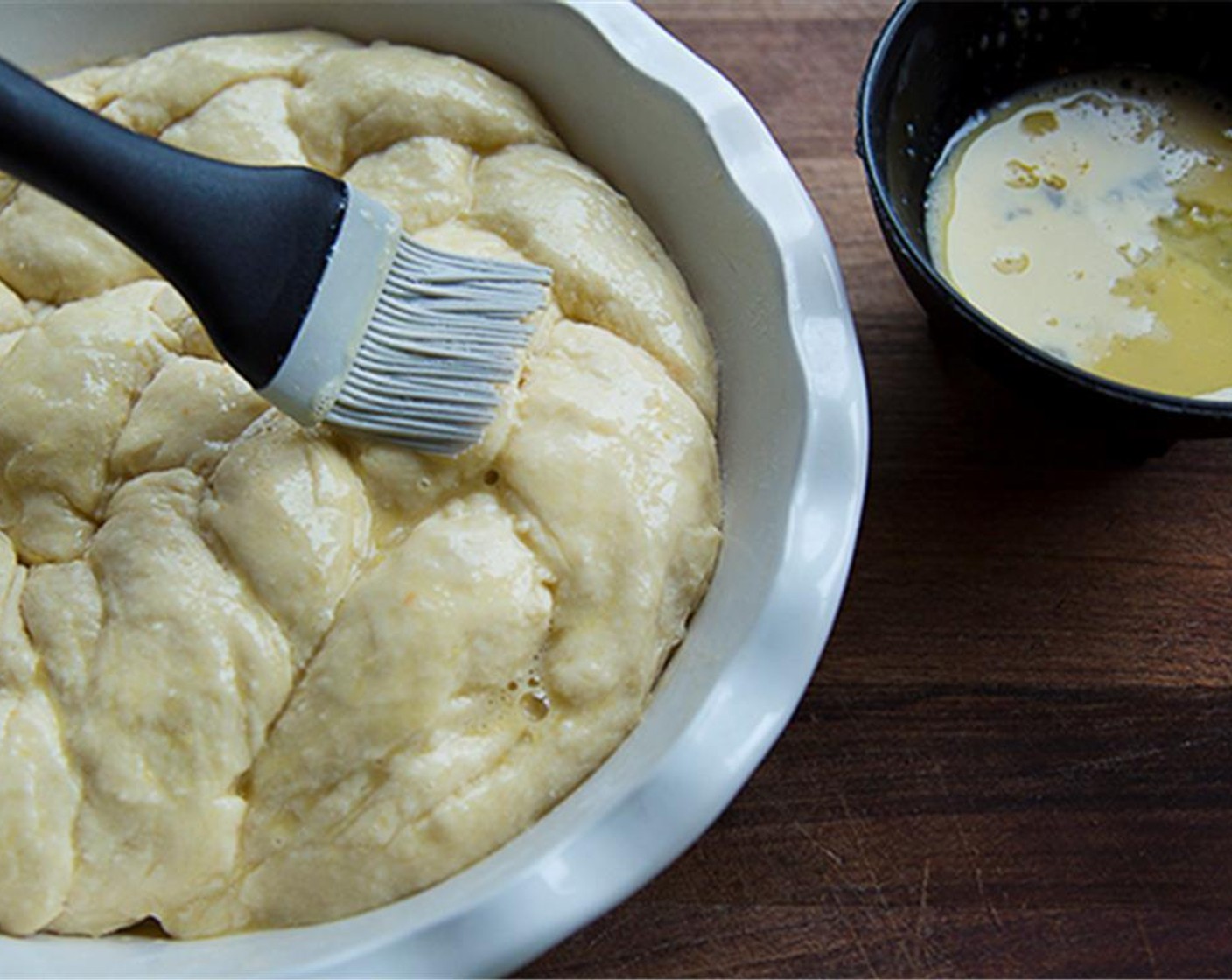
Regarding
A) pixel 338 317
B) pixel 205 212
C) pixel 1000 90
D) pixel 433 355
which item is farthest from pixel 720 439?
pixel 1000 90

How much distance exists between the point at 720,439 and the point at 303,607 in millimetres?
535

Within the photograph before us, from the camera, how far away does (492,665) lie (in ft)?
4.37

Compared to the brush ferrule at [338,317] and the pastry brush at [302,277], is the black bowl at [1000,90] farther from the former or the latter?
the brush ferrule at [338,317]

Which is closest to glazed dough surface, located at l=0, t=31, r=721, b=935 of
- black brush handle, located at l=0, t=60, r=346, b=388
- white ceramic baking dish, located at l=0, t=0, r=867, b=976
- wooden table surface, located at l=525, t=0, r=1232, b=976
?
white ceramic baking dish, located at l=0, t=0, r=867, b=976

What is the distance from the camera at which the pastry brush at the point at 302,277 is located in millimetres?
1230

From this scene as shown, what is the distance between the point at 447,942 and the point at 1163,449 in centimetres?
115

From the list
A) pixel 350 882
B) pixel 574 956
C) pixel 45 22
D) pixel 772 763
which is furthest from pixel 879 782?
pixel 45 22

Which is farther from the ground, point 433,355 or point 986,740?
point 433,355

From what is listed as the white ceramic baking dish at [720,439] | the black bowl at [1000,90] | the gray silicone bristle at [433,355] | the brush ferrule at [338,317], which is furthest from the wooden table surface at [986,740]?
the brush ferrule at [338,317]

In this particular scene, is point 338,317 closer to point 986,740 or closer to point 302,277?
point 302,277

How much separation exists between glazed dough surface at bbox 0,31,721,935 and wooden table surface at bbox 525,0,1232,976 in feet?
1.01

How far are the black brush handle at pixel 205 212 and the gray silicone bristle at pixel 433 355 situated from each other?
0.29ft

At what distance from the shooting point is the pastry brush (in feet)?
4.04

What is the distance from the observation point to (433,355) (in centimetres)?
136
